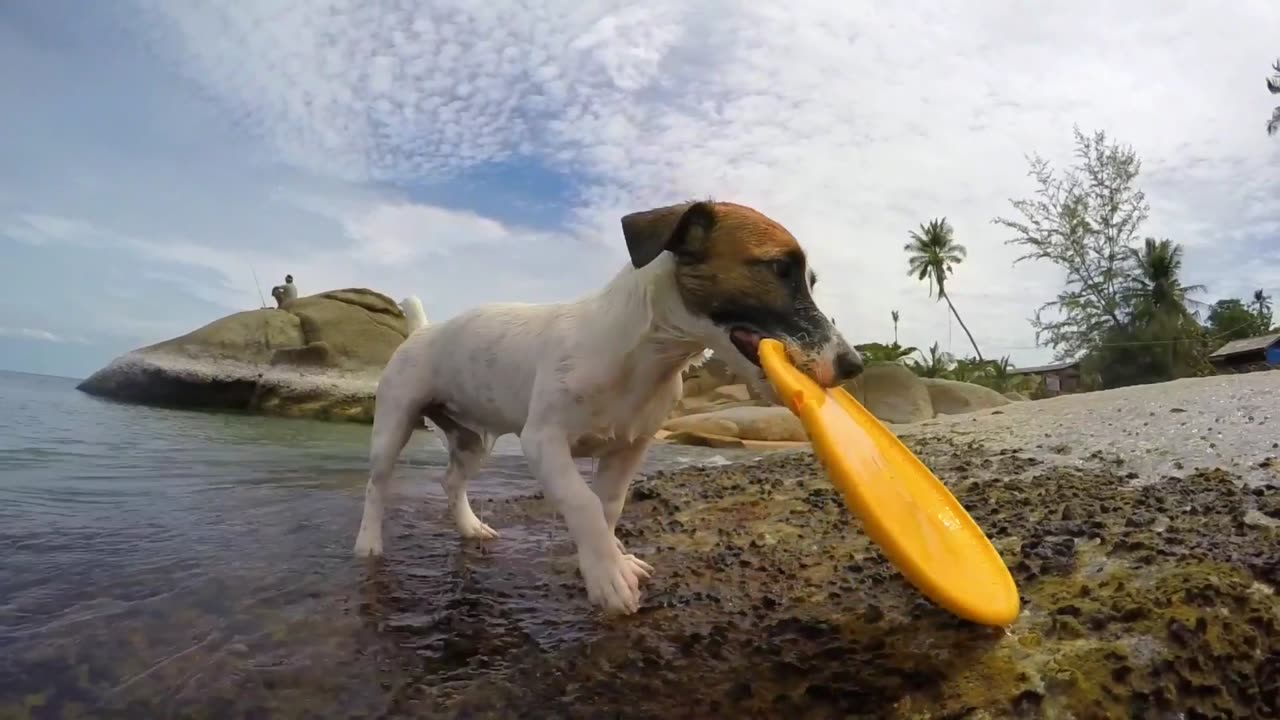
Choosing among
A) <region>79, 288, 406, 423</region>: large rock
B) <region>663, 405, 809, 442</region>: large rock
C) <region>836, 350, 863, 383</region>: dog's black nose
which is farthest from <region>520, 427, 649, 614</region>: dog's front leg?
<region>79, 288, 406, 423</region>: large rock

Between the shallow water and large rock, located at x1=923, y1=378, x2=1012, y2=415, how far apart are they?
61.6 feet

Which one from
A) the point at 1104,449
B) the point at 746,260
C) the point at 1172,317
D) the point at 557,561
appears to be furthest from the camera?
the point at 1172,317

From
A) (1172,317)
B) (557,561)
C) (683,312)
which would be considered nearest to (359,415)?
(557,561)

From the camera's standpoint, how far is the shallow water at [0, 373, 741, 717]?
2.47 m

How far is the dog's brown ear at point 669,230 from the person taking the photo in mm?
3082

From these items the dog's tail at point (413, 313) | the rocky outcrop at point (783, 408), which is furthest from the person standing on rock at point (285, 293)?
the dog's tail at point (413, 313)

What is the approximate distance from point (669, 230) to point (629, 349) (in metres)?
0.56

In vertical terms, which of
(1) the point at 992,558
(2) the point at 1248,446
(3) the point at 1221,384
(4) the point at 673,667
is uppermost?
(3) the point at 1221,384

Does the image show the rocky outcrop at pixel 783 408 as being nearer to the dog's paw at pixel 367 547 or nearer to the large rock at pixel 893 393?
the large rock at pixel 893 393

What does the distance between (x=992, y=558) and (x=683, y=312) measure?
143 centimetres

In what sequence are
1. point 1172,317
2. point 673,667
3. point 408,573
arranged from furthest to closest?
point 1172,317, point 408,573, point 673,667

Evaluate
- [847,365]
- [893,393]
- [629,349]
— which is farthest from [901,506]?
[893,393]

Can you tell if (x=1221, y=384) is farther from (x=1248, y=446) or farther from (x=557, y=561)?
(x=557, y=561)

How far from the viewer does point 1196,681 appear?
2.10 m
